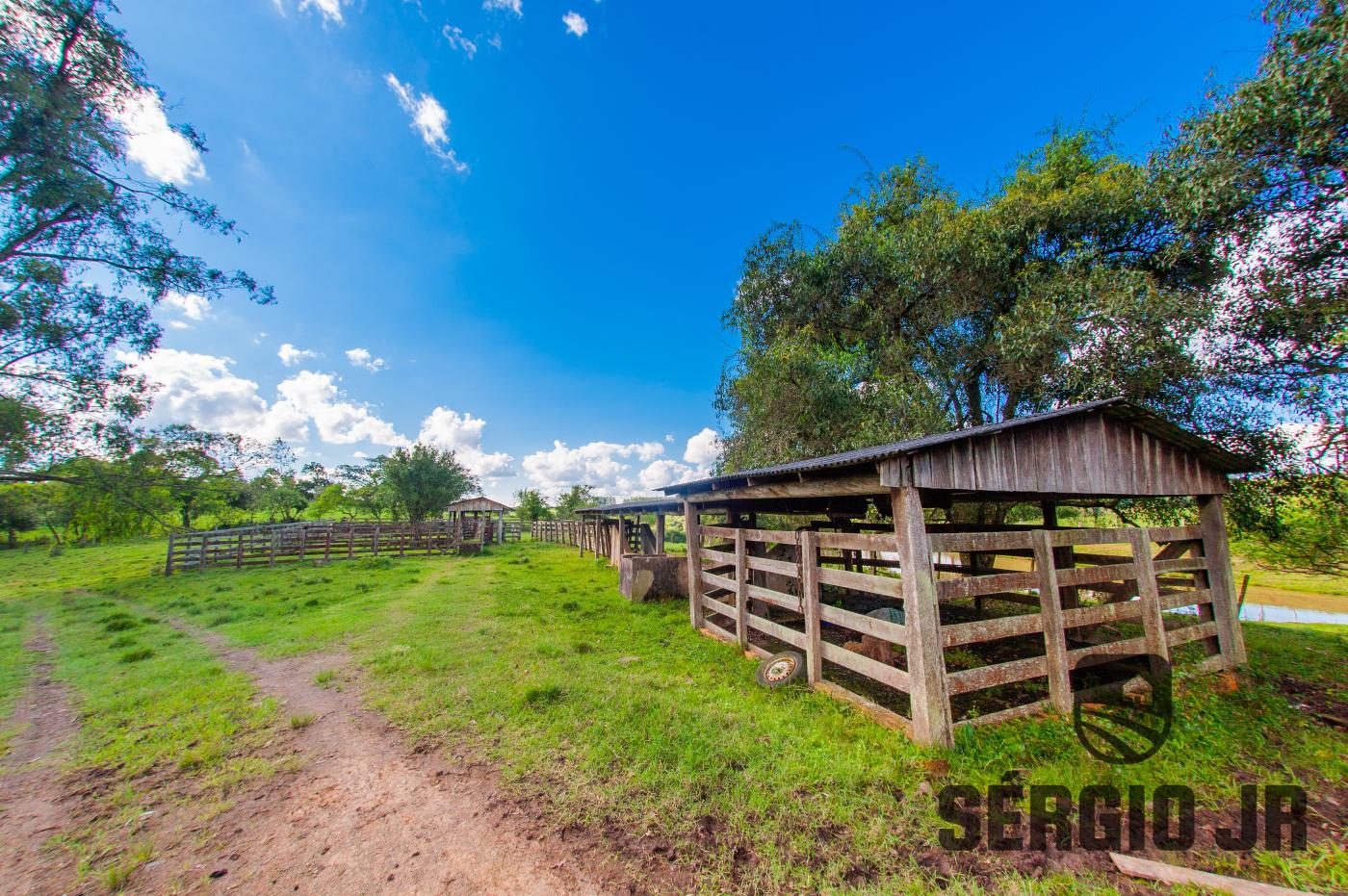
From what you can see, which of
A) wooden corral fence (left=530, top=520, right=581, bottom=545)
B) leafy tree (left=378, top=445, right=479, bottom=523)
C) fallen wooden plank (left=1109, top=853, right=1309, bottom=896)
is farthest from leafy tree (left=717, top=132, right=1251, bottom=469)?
leafy tree (left=378, top=445, right=479, bottom=523)

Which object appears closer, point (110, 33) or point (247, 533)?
point (110, 33)

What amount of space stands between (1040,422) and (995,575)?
247 centimetres

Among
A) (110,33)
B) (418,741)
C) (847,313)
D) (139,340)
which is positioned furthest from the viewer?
(139,340)

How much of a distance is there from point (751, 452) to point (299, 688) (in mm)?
11943

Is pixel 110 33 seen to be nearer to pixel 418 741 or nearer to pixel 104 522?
pixel 104 522

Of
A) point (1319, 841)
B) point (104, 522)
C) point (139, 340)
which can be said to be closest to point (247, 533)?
point (104, 522)

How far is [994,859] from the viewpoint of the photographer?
9.84 feet

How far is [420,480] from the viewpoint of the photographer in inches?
1310

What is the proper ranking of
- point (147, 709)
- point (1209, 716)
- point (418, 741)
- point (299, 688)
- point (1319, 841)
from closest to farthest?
point (1319, 841) < point (418, 741) < point (1209, 716) < point (147, 709) < point (299, 688)

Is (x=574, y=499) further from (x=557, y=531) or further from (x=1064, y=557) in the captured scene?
(x=1064, y=557)

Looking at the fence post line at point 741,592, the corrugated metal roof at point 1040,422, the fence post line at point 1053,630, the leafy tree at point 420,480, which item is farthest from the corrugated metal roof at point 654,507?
the leafy tree at point 420,480

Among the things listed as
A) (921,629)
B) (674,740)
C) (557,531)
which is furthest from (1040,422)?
(557,531)

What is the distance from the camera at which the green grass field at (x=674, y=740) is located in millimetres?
3080

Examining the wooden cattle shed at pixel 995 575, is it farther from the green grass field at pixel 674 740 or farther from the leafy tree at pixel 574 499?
the leafy tree at pixel 574 499
